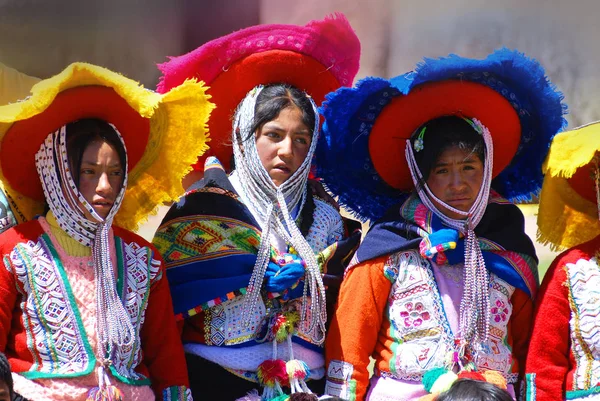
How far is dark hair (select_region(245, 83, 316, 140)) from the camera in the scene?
13.4ft

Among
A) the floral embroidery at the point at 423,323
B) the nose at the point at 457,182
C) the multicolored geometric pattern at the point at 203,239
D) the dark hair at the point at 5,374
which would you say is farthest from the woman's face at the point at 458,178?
the dark hair at the point at 5,374

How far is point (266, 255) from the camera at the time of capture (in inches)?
155

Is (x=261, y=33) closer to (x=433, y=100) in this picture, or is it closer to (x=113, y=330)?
(x=433, y=100)

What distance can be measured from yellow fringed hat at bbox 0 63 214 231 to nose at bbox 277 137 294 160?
0.97 feet

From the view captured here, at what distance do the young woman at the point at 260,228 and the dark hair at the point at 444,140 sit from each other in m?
0.43

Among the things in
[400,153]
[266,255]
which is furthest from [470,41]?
[266,255]

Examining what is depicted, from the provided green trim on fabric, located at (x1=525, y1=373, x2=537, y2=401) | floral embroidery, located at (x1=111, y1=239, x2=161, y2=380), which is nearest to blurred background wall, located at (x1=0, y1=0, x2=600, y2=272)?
green trim on fabric, located at (x1=525, y1=373, x2=537, y2=401)

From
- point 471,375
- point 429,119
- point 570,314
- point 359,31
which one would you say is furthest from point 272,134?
point 359,31

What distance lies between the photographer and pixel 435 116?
4059mm

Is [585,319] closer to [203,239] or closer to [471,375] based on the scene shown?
[471,375]

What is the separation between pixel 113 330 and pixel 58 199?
49 centimetres

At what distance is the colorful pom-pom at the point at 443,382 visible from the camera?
3.62m

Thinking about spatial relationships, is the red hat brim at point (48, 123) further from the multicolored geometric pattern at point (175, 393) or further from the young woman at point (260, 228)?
the multicolored geometric pattern at point (175, 393)

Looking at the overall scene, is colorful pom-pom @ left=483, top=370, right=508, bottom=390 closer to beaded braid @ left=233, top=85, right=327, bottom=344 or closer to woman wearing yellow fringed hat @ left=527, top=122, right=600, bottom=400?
woman wearing yellow fringed hat @ left=527, top=122, right=600, bottom=400
